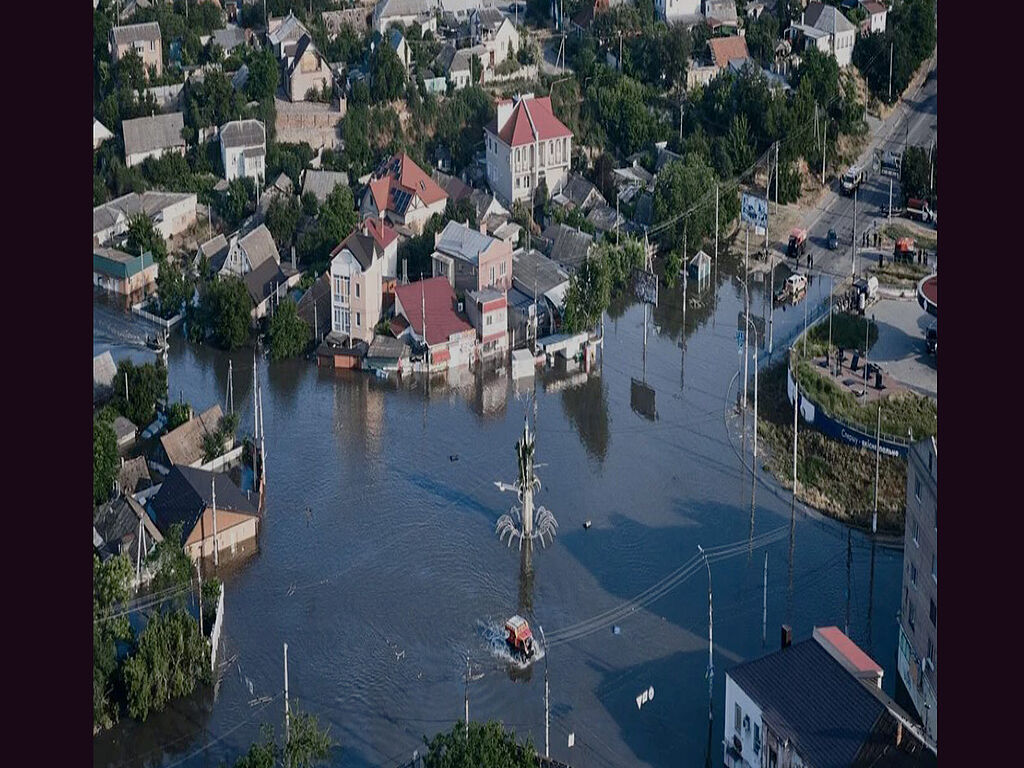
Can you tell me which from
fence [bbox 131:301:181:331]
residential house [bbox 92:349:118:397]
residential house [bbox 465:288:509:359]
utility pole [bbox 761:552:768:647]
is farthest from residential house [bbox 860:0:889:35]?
utility pole [bbox 761:552:768:647]

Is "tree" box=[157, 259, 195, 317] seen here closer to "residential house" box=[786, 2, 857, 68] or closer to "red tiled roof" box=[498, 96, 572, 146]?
"red tiled roof" box=[498, 96, 572, 146]

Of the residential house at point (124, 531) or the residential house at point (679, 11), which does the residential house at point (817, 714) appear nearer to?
the residential house at point (124, 531)

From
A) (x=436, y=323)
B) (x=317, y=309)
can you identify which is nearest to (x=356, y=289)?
(x=317, y=309)

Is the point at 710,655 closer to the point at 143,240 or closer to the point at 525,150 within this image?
the point at 143,240

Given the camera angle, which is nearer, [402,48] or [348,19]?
[402,48]

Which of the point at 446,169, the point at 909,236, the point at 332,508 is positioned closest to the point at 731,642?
the point at 332,508

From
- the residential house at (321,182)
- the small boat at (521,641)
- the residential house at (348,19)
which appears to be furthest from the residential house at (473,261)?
the residential house at (348,19)

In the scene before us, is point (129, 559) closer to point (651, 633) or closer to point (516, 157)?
point (651, 633)
